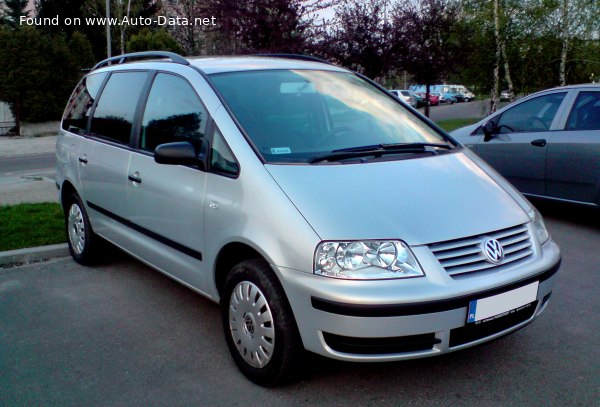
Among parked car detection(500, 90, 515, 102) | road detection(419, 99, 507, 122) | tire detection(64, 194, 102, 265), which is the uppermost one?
parked car detection(500, 90, 515, 102)

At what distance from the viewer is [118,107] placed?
485 cm

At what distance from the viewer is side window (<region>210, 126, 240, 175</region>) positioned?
3440 millimetres

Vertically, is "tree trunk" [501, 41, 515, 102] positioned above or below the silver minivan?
above

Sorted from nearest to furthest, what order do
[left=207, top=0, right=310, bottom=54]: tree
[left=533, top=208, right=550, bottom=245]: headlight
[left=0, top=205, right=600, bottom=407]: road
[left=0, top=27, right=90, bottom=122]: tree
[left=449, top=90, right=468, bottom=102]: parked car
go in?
[left=0, top=205, right=600, bottom=407]: road
[left=533, top=208, right=550, bottom=245]: headlight
[left=207, top=0, right=310, bottom=54]: tree
[left=0, top=27, right=90, bottom=122]: tree
[left=449, top=90, right=468, bottom=102]: parked car

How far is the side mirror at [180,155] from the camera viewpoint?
3.58 metres

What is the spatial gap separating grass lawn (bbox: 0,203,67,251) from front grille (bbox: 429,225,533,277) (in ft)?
14.7

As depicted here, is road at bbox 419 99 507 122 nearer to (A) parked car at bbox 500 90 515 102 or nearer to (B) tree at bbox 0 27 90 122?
(A) parked car at bbox 500 90 515 102

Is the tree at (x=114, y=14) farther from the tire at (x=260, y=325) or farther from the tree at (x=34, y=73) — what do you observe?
the tire at (x=260, y=325)

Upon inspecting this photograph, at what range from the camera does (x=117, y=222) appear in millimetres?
4715

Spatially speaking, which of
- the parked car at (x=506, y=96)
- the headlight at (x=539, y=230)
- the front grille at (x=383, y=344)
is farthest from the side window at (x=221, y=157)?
the parked car at (x=506, y=96)

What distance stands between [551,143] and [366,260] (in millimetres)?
4671

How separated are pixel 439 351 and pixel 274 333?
0.83m

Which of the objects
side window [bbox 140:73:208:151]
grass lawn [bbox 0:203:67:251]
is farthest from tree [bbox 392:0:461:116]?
side window [bbox 140:73:208:151]

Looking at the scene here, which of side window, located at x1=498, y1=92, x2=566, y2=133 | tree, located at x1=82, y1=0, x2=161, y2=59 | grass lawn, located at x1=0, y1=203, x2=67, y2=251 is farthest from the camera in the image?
tree, located at x1=82, y1=0, x2=161, y2=59
